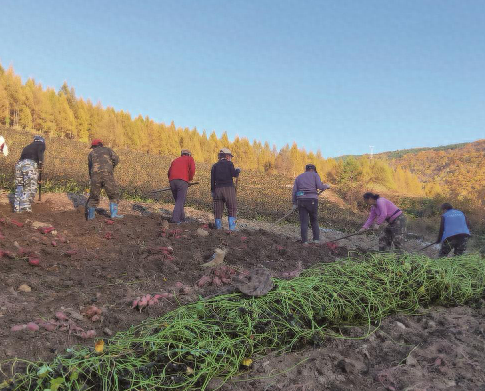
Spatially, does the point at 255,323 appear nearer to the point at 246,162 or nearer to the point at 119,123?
the point at 119,123

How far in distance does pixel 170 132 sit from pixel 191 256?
50609mm

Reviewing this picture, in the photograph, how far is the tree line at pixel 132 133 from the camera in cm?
4194

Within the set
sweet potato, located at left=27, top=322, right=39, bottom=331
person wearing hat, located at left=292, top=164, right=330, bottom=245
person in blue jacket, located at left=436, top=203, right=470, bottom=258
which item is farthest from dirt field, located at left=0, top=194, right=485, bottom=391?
person in blue jacket, located at left=436, top=203, right=470, bottom=258

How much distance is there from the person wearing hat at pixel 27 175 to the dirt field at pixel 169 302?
0.49 metres

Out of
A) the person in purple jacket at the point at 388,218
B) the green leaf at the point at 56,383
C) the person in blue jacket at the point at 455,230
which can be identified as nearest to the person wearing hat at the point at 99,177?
Result: the person in purple jacket at the point at 388,218

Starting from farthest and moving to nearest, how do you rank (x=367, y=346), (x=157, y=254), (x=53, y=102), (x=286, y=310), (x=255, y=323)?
(x=53, y=102) → (x=157, y=254) → (x=286, y=310) → (x=255, y=323) → (x=367, y=346)

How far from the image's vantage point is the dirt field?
234 cm

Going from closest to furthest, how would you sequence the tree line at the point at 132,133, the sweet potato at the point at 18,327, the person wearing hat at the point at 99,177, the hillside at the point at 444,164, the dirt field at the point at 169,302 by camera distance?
the dirt field at the point at 169,302 → the sweet potato at the point at 18,327 → the person wearing hat at the point at 99,177 → the tree line at the point at 132,133 → the hillside at the point at 444,164

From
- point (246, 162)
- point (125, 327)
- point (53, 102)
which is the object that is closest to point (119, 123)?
point (53, 102)

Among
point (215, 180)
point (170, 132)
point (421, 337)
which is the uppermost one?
point (170, 132)

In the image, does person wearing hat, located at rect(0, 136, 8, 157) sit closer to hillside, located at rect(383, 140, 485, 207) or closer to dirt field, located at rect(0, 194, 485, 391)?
dirt field, located at rect(0, 194, 485, 391)

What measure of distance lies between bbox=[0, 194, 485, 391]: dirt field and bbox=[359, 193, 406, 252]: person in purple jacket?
84cm

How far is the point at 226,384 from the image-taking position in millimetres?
2232

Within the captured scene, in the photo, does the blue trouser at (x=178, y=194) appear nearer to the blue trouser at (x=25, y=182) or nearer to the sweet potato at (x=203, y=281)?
the blue trouser at (x=25, y=182)
